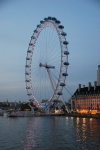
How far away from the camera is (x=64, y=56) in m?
33.7

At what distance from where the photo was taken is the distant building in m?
55.6

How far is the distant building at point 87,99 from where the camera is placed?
182 feet

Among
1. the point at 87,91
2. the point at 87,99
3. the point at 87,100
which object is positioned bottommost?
the point at 87,100

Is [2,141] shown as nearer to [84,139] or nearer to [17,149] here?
[17,149]

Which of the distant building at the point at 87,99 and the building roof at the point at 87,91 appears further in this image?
the building roof at the point at 87,91

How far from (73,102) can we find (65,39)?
1195 inches

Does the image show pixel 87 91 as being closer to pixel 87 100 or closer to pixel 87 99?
pixel 87 99

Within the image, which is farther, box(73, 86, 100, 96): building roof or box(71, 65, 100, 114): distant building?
box(73, 86, 100, 96): building roof

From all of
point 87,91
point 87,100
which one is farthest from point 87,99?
point 87,91

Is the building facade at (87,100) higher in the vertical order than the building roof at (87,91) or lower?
lower

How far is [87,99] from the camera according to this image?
58406 mm

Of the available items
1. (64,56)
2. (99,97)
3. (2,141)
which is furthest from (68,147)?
(99,97)

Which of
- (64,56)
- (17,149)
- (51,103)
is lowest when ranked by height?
(17,149)

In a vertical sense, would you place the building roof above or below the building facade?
above
